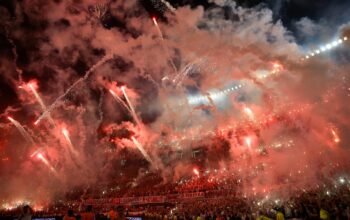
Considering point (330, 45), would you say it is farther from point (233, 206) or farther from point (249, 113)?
point (233, 206)

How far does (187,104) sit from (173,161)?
773cm

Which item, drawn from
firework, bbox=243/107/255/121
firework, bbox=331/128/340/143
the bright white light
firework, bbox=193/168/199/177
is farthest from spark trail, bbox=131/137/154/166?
firework, bbox=331/128/340/143

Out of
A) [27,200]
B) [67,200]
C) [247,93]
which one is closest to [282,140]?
[247,93]

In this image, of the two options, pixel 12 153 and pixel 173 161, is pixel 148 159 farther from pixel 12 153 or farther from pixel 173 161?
pixel 12 153

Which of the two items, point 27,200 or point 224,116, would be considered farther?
point 224,116

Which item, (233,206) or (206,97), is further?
(206,97)

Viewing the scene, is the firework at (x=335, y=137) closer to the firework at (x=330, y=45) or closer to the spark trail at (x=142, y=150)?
the firework at (x=330, y=45)

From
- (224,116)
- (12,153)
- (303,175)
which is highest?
(224,116)

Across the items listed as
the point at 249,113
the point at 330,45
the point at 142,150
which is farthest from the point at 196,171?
the point at 330,45

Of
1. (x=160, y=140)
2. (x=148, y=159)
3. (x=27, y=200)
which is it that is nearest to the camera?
(x=27, y=200)

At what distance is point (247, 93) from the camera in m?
32.6

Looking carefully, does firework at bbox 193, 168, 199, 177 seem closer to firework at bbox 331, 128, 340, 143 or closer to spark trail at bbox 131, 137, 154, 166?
spark trail at bbox 131, 137, 154, 166

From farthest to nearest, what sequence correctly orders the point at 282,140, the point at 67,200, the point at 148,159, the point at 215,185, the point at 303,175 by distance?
the point at 148,159
the point at 67,200
the point at 282,140
the point at 215,185
the point at 303,175

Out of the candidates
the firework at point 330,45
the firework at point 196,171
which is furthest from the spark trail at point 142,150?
the firework at point 330,45
